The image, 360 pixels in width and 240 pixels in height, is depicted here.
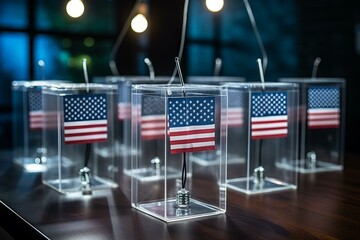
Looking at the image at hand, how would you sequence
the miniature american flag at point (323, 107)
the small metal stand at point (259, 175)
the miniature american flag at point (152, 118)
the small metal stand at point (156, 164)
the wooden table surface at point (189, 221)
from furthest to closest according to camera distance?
the miniature american flag at point (323, 107) → the small metal stand at point (156, 164) → the small metal stand at point (259, 175) → the miniature american flag at point (152, 118) → the wooden table surface at point (189, 221)

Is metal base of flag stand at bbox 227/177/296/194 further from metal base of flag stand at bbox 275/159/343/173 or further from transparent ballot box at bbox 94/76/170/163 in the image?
transparent ballot box at bbox 94/76/170/163

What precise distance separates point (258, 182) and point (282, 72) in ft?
8.50

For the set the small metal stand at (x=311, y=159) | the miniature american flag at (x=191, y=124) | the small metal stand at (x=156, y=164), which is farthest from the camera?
the small metal stand at (x=311, y=159)

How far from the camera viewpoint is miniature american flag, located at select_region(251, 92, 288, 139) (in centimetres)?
341

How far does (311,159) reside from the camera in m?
4.21

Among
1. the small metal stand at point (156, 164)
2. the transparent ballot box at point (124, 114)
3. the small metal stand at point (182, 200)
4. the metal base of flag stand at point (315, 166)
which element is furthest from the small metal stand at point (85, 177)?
the metal base of flag stand at point (315, 166)

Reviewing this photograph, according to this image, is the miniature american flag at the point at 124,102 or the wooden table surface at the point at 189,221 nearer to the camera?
the wooden table surface at the point at 189,221

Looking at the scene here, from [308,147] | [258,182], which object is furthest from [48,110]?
[308,147]

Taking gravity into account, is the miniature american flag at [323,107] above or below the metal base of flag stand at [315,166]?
above

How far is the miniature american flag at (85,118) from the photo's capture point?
336 centimetres

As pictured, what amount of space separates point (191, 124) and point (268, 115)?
776 mm

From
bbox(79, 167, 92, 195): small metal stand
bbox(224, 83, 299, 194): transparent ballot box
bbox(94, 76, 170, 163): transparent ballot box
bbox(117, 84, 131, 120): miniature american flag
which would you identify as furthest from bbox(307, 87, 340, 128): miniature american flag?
bbox(79, 167, 92, 195): small metal stand

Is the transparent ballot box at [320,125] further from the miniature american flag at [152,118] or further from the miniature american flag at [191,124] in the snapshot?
the miniature american flag at [191,124]

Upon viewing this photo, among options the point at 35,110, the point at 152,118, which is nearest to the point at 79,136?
the point at 152,118
